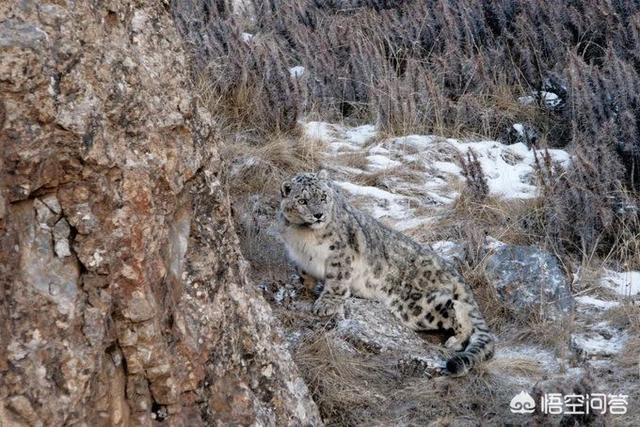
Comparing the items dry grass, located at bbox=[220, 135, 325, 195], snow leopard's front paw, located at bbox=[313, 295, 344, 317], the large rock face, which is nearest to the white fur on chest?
snow leopard's front paw, located at bbox=[313, 295, 344, 317]

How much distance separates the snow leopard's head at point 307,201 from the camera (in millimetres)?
6750

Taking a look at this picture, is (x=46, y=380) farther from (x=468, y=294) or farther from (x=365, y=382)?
(x=468, y=294)

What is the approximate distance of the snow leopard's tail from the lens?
18.6 ft

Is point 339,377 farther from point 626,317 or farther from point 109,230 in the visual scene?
point 109,230

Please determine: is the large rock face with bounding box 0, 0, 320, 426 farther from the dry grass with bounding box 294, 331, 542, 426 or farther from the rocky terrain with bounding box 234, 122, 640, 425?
the rocky terrain with bounding box 234, 122, 640, 425

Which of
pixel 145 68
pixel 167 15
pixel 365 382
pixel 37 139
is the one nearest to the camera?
pixel 37 139

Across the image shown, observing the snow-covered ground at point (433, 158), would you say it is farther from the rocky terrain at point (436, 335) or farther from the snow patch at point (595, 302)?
the snow patch at point (595, 302)

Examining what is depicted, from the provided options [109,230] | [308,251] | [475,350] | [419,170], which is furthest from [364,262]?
[109,230]

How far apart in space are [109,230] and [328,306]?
3363mm

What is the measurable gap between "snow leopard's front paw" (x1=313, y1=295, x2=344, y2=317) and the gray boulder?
3.67 ft

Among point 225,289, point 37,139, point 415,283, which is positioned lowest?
point 415,283

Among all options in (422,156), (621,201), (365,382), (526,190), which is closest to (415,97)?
(422,156)

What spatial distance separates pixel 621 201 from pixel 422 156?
67.4 inches

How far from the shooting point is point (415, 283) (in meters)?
6.97
